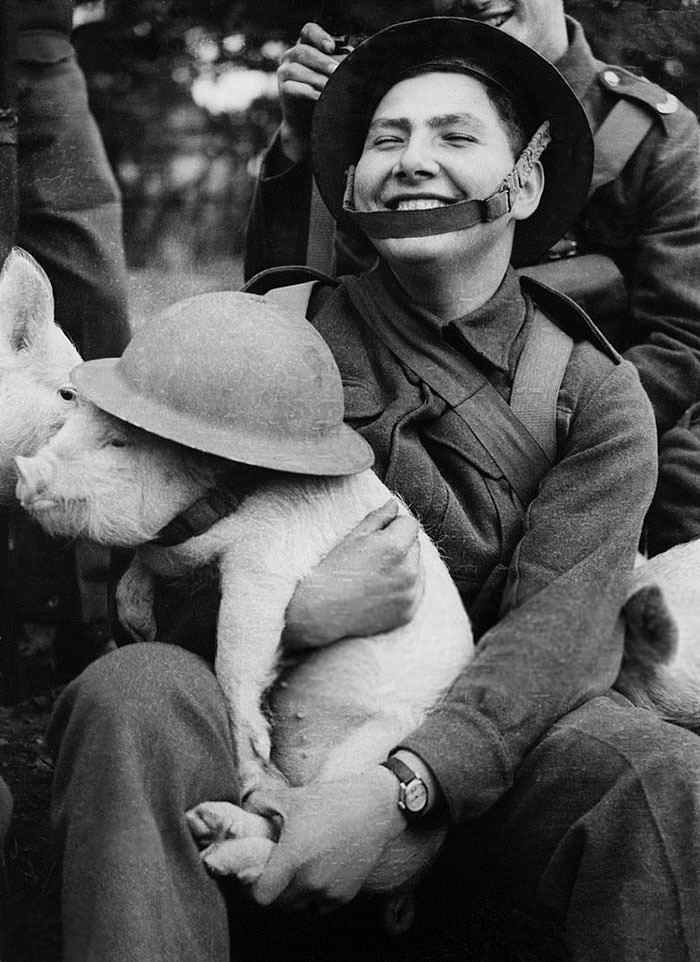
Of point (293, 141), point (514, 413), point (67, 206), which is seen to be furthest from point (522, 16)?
point (67, 206)

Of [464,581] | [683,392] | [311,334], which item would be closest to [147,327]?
[311,334]

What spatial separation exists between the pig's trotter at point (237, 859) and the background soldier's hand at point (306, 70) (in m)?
1.31

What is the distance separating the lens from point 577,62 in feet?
8.48

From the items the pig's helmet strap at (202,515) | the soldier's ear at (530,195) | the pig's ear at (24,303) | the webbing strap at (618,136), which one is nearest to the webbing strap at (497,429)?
the soldier's ear at (530,195)

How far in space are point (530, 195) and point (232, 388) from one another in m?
0.72

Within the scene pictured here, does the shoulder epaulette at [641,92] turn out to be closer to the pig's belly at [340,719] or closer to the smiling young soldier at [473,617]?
the smiling young soldier at [473,617]

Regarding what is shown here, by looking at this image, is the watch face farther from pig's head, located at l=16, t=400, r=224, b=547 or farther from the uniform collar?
the uniform collar

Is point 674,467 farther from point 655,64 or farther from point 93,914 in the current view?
point 93,914

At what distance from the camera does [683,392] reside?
2.62 metres

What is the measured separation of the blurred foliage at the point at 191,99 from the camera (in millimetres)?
2412

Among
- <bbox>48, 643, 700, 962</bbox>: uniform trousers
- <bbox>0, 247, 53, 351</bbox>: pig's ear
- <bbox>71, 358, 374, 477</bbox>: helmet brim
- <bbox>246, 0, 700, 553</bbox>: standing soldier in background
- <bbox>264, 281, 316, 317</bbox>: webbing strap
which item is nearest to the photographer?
<bbox>48, 643, 700, 962</bbox>: uniform trousers

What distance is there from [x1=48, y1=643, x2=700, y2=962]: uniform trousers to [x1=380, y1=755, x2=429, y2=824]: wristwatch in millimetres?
182

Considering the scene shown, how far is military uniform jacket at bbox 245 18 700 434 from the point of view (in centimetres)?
259

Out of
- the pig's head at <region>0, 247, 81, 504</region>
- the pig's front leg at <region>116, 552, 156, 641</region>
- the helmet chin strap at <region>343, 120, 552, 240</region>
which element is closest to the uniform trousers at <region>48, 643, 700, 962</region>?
the pig's front leg at <region>116, 552, 156, 641</region>
